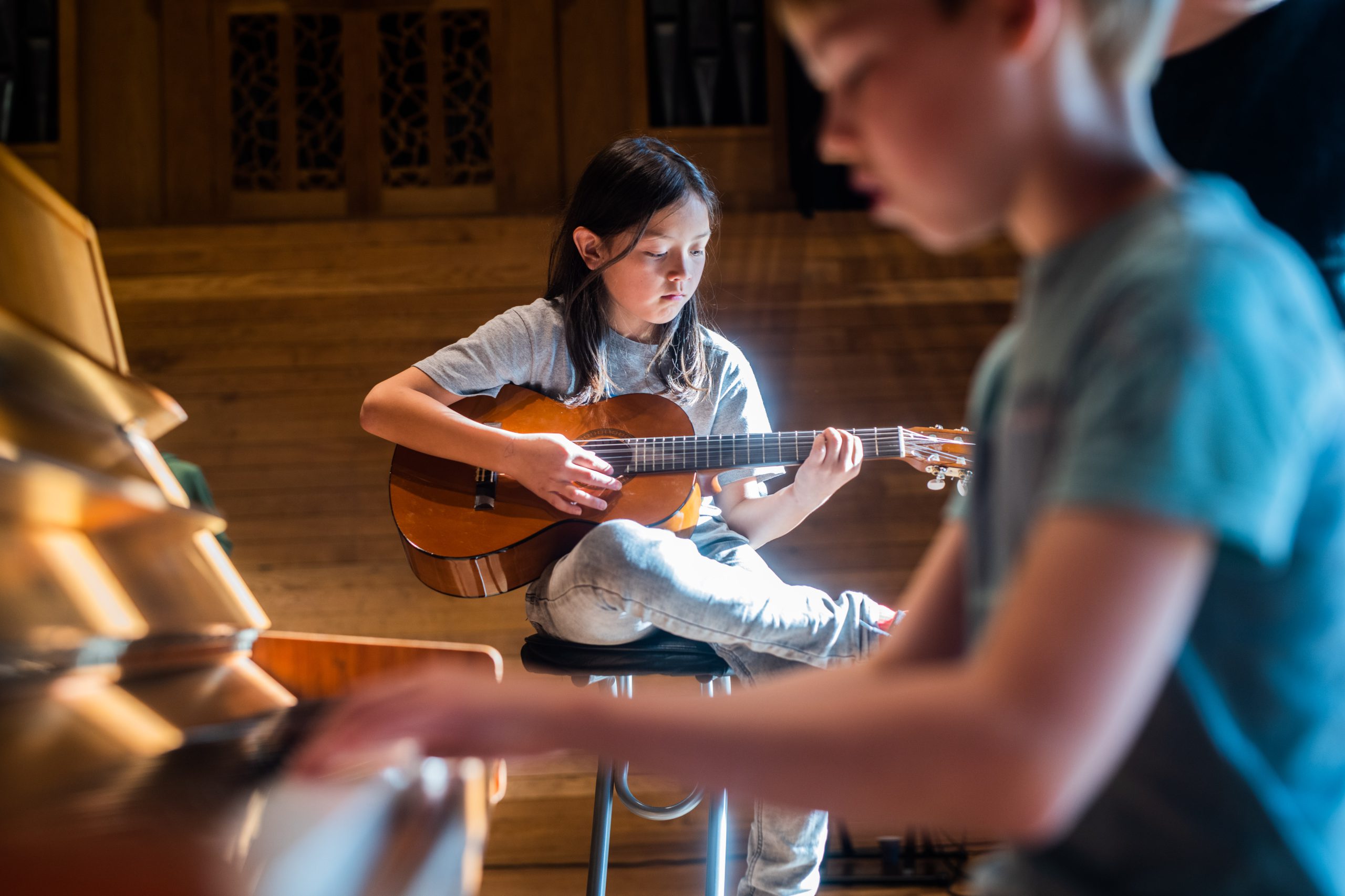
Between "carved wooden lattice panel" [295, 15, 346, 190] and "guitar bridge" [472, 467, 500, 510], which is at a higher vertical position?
"carved wooden lattice panel" [295, 15, 346, 190]

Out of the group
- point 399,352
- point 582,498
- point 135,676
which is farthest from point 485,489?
point 399,352

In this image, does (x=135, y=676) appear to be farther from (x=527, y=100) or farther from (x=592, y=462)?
(x=527, y=100)

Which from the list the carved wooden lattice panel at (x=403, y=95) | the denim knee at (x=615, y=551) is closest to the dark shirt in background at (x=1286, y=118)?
the denim knee at (x=615, y=551)

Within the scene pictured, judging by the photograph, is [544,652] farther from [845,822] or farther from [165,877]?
[845,822]

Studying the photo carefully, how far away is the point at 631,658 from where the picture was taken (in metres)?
1.44

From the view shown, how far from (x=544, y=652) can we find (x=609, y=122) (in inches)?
98.0

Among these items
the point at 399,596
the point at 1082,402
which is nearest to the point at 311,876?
the point at 1082,402

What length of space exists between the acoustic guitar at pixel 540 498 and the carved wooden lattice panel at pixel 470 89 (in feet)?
6.51

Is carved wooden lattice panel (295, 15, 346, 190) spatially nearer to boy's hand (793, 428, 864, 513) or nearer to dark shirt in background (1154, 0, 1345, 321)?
boy's hand (793, 428, 864, 513)

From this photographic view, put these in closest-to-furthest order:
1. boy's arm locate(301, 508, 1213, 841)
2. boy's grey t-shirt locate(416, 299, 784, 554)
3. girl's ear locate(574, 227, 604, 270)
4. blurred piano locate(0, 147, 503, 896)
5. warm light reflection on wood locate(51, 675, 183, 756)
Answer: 1. boy's arm locate(301, 508, 1213, 841)
2. blurred piano locate(0, 147, 503, 896)
3. warm light reflection on wood locate(51, 675, 183, 756)
4. boy's grey t-shirt locate(416, 299, 784, 554)
5. girl's ear locate(574, 227, 604, 270)

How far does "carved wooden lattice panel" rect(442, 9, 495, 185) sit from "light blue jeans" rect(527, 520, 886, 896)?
7.78 ft

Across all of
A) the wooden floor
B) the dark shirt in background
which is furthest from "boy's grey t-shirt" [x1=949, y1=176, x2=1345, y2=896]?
the wooden floor

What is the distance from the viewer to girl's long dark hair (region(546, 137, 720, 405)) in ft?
6.02

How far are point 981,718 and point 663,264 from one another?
151cm
